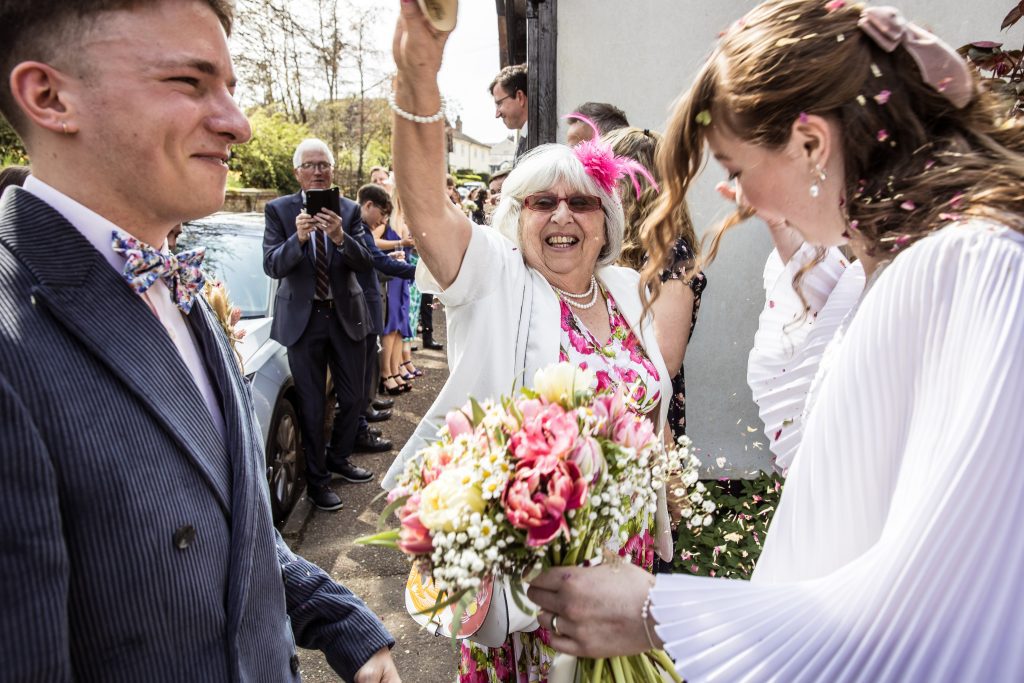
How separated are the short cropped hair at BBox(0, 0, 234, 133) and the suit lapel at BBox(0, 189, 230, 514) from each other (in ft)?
0.76

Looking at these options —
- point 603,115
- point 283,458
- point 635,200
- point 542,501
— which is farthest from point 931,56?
point 283,458

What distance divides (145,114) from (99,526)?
0.70m

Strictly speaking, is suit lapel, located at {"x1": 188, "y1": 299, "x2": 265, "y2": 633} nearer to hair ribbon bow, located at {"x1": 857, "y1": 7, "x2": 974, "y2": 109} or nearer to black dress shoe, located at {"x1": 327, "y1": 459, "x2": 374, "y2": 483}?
hair ribbon bow, located at {"x1": 857, "y1": 7, "x2": 974, "y2": 109}

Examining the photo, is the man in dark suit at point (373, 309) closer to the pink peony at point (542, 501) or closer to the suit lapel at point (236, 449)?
the suit lapel at point (236, 449)

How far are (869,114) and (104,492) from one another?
1465 millimetres

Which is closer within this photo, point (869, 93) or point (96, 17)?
point (96, 17)

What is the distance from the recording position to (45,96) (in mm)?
1098

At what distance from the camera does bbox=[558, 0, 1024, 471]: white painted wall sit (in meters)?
4.65

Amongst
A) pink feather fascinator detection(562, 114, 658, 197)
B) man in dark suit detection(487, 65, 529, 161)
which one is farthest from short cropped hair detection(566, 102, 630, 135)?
man in dark suit detection(487, 65, 529, 161)

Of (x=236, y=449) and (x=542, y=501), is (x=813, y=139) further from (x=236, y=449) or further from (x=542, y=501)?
(x=236, y=449)

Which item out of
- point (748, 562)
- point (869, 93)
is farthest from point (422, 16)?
point (748, 562)

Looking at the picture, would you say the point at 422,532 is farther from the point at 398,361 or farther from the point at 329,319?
the point at 398,361

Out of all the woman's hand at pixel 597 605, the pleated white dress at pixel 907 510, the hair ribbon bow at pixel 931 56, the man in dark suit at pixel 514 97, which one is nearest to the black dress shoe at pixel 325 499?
the man in dark suit at pixel 514 97

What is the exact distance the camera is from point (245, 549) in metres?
1.19
